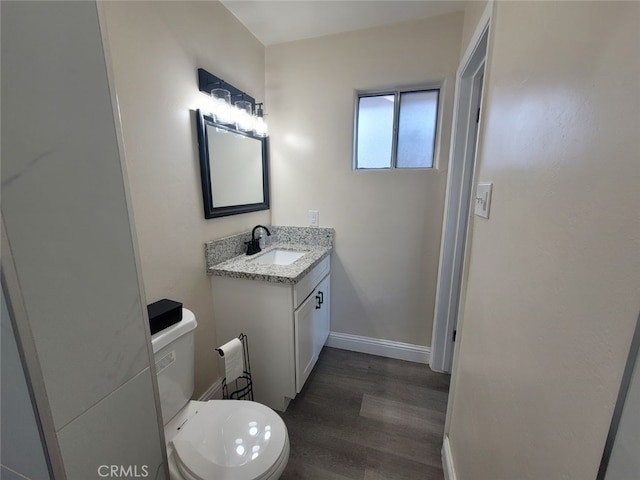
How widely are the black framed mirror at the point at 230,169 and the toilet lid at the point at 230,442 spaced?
105 cm

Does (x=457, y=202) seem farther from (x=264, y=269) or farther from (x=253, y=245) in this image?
(x=253, y=245)

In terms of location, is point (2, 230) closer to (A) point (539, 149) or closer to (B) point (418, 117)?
(A) point (539, 149)

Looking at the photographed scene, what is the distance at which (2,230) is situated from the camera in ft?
1.38

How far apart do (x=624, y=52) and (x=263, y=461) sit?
1.37 metres

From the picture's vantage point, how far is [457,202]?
1766mm

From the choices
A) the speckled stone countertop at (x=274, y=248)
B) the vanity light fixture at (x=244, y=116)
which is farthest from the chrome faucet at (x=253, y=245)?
the vanity light fixture at (x=244, y=116)

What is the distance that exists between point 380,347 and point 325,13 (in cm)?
248

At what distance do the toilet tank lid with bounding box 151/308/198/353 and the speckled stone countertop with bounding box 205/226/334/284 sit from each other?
0.42 m

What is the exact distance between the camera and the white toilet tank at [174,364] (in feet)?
3.45

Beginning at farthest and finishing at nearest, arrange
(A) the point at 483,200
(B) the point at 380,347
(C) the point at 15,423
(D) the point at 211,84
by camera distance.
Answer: (B) the point at 380,347, (D) the point at 211,84, (A) the point at 483,200, (C) the point at 15,423

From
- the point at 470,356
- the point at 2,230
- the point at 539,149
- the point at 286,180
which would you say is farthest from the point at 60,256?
the point at 286,180

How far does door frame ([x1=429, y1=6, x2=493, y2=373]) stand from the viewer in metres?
1.63

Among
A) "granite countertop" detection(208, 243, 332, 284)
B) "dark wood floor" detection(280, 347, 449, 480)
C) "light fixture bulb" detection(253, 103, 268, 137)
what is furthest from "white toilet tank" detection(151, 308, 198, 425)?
"light fixture bulb" detection(253, 103, 268, 137)

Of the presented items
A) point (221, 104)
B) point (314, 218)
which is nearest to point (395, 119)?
point (314, 218)
